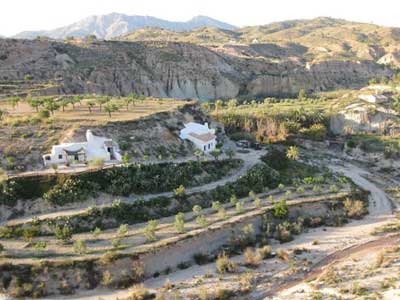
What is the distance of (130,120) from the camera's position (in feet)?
165

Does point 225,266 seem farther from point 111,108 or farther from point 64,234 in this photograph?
point 111,108

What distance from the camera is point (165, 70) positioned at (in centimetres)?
10131

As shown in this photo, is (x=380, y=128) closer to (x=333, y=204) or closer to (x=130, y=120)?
(x=333, y=204)

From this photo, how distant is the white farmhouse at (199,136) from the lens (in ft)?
163

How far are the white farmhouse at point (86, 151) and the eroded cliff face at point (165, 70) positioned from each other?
32.3 metres

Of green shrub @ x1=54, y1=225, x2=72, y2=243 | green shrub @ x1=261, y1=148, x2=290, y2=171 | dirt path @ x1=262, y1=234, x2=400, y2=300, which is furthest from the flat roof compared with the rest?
green shrub @ x1=54, y1=225, x2=72, y2=243

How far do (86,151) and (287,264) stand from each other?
19.9m

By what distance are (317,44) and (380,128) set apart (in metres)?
113

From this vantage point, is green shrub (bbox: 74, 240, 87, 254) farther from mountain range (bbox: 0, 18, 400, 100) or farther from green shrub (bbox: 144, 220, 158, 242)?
mountain range (bbox: 0, 18, 400, 100)

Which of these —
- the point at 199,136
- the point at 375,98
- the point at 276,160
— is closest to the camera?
the point at 199,136

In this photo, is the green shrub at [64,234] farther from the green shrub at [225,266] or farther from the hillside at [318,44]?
the hillside at [318,44]

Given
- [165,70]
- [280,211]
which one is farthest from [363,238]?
[165,70]

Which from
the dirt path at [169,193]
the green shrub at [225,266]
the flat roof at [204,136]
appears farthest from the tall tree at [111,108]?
the green shrub at [225,266]

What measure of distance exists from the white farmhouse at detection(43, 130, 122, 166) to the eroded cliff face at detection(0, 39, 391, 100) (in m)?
32.3
